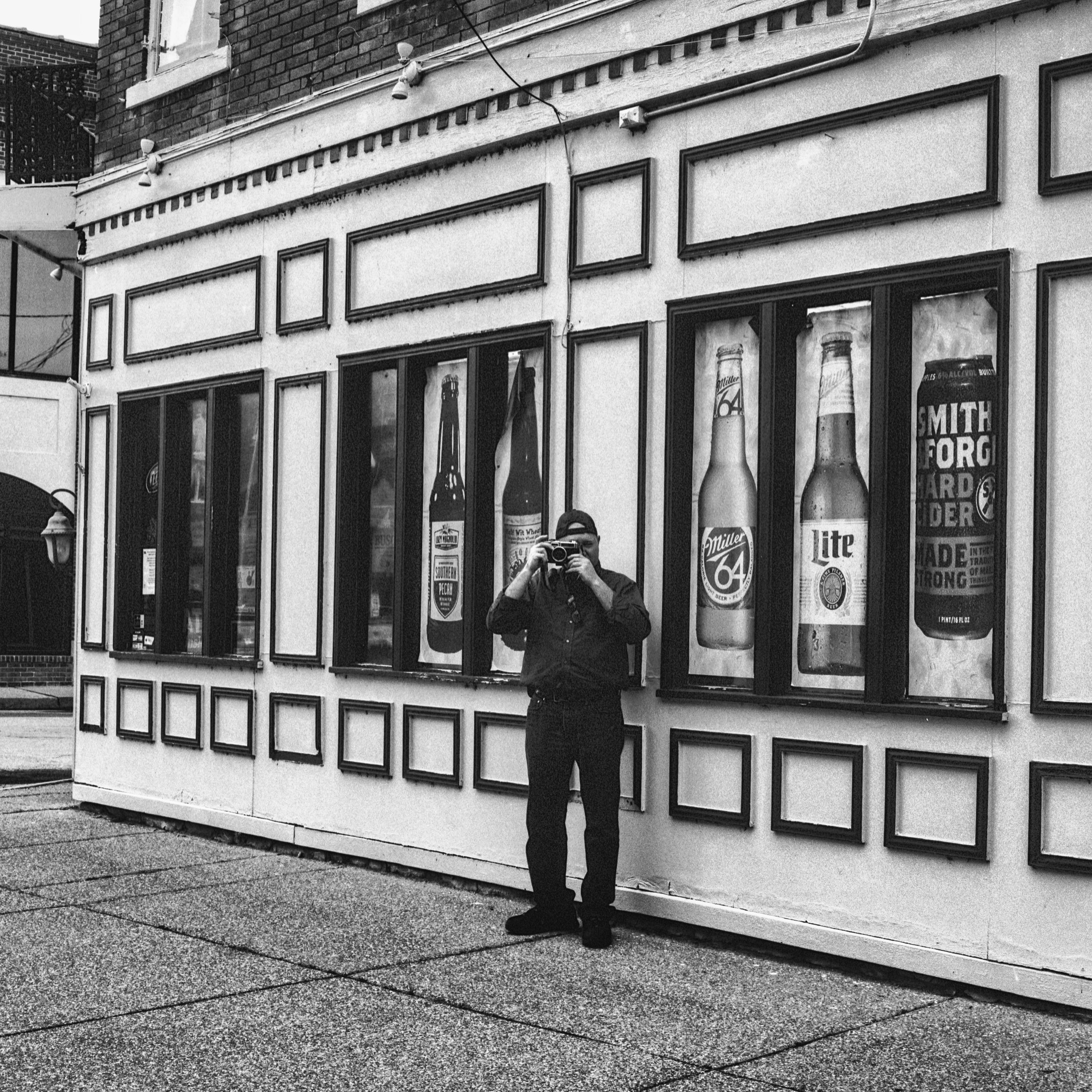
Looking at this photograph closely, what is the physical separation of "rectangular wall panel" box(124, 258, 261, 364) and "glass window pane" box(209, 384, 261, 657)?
0.43m

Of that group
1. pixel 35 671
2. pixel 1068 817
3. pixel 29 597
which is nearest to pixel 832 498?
pixel 1068 817

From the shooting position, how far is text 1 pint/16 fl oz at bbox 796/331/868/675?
699 centimetres

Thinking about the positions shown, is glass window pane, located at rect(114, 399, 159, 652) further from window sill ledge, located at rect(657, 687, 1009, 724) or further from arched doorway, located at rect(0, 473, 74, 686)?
arched doorway, located at rect(0, 473, 74, 686)

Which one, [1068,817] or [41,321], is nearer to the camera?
[1068,817]

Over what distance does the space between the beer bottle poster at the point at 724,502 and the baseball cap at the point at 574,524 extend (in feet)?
1.74

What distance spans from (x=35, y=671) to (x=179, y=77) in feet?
52.2

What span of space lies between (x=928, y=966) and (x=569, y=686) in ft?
6.53

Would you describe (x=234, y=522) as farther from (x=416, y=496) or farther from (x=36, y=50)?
(x=36, y=50)

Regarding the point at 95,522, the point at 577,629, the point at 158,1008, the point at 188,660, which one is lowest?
the point at 158,1008

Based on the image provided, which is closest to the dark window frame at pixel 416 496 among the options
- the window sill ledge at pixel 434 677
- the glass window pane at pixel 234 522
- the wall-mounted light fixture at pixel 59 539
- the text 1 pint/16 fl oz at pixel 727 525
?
the window sill ledge at pixel 434 677

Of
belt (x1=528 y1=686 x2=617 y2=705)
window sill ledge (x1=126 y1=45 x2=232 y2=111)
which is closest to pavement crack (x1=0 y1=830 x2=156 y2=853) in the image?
belt (x1=528 y1=686 x2=617 y2=705)

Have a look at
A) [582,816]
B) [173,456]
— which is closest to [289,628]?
[173,456]

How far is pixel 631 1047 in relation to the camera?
17.9ft

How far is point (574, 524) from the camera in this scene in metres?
7.41
